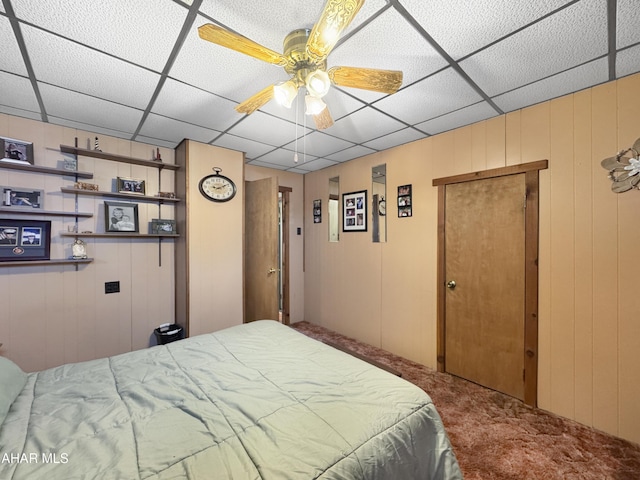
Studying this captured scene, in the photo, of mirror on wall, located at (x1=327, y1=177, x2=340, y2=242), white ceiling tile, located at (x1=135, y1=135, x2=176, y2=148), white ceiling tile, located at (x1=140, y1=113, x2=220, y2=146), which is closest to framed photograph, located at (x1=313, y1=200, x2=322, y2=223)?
mirror on wall, located at (x1=327, y1=177, x2=340, y2=242)

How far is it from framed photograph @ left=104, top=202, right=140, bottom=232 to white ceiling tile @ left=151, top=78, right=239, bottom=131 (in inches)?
46.5

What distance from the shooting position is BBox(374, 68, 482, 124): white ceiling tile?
1.86 meters

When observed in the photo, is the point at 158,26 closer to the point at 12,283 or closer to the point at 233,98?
the point at 233,98

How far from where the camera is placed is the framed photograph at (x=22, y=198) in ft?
7.67

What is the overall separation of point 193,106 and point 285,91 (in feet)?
4.17

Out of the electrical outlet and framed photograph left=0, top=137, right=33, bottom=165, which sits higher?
framed photograph left=0, top=137, right=33, bottom=165

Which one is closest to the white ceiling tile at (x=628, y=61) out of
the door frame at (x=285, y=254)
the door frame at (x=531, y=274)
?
the door frame at (x=531, y=274)

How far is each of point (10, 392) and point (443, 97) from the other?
3.11m

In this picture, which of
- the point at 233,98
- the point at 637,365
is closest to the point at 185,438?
the point at 233,98

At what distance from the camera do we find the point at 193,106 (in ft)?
7.25

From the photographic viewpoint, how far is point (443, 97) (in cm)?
207

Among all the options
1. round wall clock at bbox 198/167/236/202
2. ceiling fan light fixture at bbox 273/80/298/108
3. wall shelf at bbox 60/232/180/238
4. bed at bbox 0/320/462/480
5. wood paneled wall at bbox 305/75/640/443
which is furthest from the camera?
round wall clock at bbox 198/167/236/202

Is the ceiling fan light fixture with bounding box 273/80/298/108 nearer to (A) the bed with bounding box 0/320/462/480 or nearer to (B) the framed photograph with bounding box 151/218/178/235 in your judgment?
(A) the bed with bounding box 0/320/462/480

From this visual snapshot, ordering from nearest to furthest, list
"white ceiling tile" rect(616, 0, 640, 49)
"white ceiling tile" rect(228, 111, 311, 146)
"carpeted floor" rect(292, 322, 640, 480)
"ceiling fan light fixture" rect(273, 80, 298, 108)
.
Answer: "white ceiling tile" rect(616, 0, 640, 49)
"ceiling fan light fixture" rect(273, 80, 298, 108)
"carpeted floor" rect(292, 322, 640, 480)
"white ceiling tile" rect(228, 111, 311, 146)
